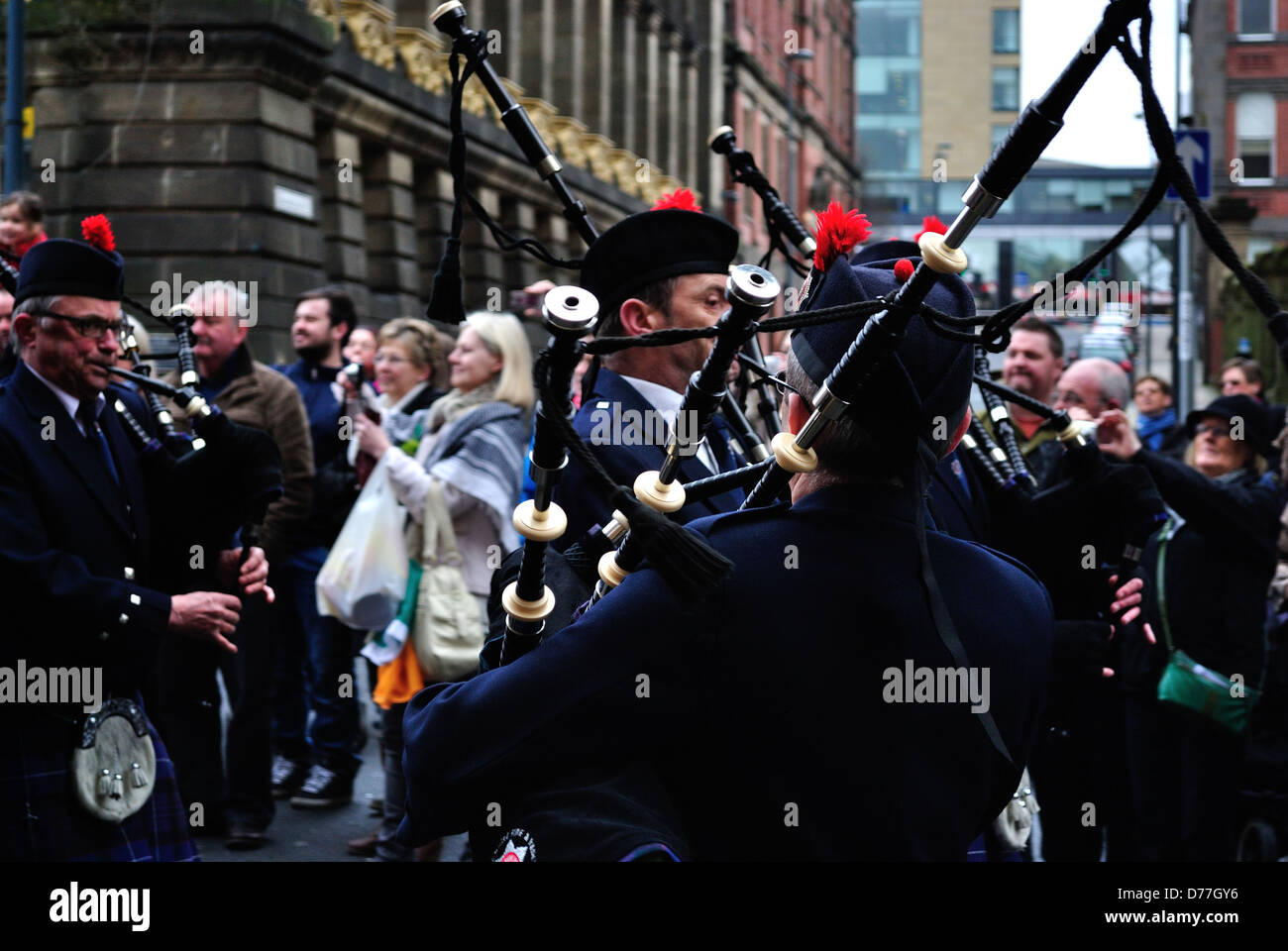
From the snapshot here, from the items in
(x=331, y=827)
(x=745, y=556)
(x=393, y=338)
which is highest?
(x=393, y=338)

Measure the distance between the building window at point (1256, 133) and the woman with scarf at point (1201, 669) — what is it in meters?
49.3

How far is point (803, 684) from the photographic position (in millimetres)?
2211

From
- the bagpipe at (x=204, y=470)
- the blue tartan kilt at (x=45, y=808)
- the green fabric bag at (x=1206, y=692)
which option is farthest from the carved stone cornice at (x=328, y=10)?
the blue tartan kilt at (x=45, y=808)

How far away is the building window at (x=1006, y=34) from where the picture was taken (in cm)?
9838

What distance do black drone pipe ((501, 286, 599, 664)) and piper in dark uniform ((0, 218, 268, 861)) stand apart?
2.12m

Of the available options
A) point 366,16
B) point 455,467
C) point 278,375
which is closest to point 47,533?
point 455,467

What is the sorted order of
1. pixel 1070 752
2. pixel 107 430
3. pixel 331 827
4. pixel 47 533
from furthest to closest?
pixel 331 827
pixel 1070 752
pixel 107 430
pixel 47 533

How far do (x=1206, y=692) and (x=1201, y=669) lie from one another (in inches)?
3.6

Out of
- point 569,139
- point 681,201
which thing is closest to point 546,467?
point 681,201

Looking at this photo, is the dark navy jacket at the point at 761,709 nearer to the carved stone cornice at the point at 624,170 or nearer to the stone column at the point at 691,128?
the carved stone cornice at the point at 624,170

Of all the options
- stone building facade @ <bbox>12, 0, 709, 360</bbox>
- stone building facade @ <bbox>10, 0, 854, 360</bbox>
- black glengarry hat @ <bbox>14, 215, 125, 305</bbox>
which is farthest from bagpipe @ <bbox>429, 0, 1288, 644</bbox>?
stone building facade @ <bbox>12, 0, 709, 360</bbox>

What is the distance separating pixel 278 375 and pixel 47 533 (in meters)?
3.71

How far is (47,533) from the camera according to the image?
4191 mm

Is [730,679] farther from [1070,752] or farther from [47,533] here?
[1070,752]
